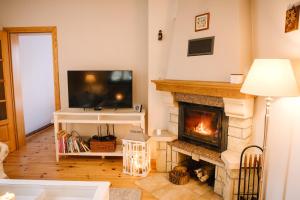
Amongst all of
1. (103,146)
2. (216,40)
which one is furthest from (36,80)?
(216,40)

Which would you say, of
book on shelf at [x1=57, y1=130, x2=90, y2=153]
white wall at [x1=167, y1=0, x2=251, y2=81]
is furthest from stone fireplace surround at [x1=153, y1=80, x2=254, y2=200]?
book on shelf at [x1=57, y1=130, x2=90, y2=153]

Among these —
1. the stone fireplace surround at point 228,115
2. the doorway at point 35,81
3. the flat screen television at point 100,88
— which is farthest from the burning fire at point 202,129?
the doorway at point 35,81

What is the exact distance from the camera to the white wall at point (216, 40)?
231cm

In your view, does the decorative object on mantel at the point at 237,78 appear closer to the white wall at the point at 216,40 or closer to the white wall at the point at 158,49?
the white wall at the point at 216,40

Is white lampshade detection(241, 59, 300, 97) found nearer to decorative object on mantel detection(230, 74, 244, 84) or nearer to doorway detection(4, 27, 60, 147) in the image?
decorative object on mantel detection(230, 74, 244, 84)

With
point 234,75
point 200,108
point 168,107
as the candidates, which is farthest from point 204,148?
point 234,75

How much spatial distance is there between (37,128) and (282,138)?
4.81m

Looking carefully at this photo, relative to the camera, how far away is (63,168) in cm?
319

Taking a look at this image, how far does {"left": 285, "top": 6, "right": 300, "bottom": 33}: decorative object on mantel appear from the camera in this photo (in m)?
1.70

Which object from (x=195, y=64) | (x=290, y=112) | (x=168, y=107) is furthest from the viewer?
(x=168, y=107)

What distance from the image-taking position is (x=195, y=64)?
8.90 feet

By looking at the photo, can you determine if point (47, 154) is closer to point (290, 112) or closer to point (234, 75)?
point (234, 75)

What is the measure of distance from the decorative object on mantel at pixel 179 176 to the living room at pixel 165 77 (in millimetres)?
50

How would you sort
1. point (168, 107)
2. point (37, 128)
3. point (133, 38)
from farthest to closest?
point (37, 128) < point (133, 38) < point (168, 107)
